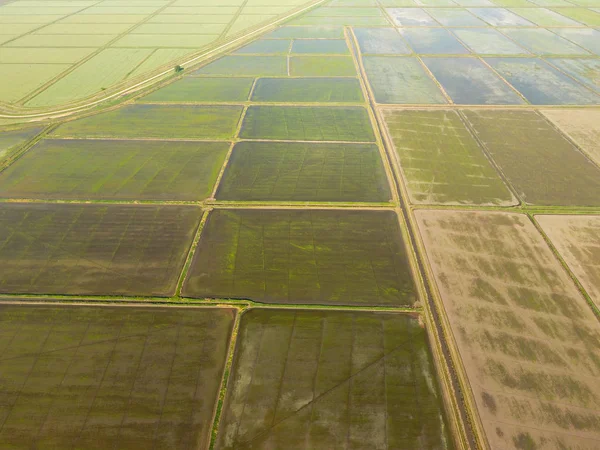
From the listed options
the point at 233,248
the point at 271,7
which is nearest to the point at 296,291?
the point at 233,248

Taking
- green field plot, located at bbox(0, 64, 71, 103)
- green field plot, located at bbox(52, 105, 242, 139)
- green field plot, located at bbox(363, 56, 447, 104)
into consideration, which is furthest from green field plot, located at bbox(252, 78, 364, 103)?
green field plot, located at bbox(0, 64, 71, 103)

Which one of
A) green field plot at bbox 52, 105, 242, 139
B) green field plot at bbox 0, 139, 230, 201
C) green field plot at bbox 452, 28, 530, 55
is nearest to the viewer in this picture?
green field plot at bbox 0, 139, 230, 201

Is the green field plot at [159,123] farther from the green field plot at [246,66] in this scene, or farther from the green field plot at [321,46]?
the green field plot at [321,46]

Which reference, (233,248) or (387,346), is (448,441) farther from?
(233,248)

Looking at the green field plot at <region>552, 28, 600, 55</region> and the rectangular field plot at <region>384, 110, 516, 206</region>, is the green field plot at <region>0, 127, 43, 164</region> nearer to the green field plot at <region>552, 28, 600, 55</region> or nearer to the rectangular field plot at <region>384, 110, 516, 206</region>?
the rectangular field plot at <region>384, 110, 516, 206</region>

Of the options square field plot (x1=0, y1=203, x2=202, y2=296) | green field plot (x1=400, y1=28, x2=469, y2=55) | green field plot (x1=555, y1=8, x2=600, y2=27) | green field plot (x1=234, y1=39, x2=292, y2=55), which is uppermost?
green field plot (x1=555, y1=8, x2=600, y2=27)

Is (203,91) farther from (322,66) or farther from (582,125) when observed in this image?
(582,125)
